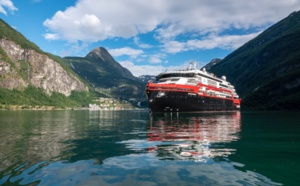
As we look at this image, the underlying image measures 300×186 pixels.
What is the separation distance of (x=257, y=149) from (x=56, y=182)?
1286 cm

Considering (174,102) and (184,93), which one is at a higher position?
(184,93)

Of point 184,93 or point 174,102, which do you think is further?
point 184,93

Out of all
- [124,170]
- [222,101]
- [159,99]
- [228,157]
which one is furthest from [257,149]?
[222,101]

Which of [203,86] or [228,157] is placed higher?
[203,86]

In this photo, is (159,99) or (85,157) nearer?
(85,157)

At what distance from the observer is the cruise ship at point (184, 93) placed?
72525 mm

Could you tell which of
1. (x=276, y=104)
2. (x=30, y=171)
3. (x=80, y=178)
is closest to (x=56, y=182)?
(x=80, y=178)

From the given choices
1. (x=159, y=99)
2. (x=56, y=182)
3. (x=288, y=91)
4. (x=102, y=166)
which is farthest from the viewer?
(x=288, y=91)

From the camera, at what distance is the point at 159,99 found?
7212 centimetres

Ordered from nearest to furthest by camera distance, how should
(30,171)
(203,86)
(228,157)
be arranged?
(30,171), (228,157), (203,86)

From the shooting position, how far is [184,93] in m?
74.3

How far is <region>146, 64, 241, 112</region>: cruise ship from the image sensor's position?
72525 millimetres

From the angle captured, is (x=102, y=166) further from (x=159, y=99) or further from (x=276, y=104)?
(x=276, y=104)

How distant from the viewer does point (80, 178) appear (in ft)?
33.6
